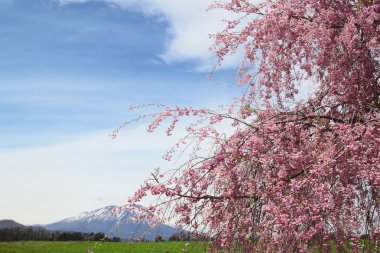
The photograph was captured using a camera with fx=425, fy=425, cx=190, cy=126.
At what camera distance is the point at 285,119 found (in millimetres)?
6801

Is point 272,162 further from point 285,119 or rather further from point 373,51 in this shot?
point 373,51

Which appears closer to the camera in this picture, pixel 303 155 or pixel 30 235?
pixel 303 155

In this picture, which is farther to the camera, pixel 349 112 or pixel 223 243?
pixel 349 112

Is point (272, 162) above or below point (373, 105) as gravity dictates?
below

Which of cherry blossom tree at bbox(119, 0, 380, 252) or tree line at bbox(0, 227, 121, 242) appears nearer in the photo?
cherry blossom tree at bbox(119, 0, 380, 252)

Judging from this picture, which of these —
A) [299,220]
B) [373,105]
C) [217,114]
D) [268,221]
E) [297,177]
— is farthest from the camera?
[217,114]

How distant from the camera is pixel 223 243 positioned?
6.04 metres

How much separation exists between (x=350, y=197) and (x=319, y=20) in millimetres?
2905

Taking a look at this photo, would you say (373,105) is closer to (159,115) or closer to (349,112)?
(349,112)

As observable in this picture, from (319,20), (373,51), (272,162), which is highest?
(319,20)

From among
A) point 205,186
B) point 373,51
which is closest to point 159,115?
point 205,186

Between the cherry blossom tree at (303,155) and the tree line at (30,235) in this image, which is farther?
the tree line at (30,235)

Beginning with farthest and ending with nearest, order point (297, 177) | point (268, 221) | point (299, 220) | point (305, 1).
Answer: point (305, 1) → point (297, 177) → point (268, 221) → point (299, 220)

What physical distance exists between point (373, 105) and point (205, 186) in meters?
2.78
